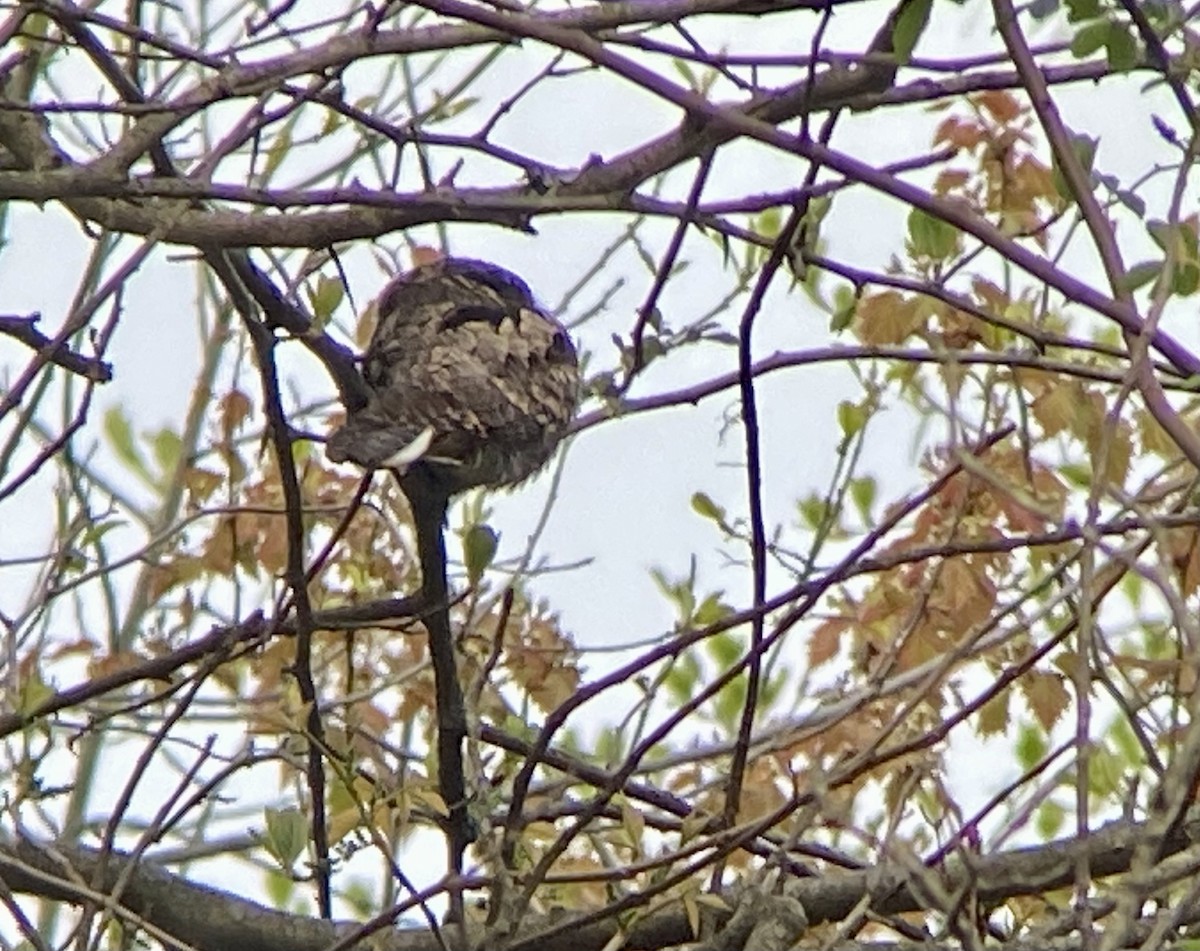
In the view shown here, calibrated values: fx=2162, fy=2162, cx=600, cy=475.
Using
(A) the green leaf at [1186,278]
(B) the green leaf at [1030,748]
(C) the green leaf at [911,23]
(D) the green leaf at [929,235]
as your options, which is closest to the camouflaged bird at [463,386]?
(D) the green leaf at [929,235]

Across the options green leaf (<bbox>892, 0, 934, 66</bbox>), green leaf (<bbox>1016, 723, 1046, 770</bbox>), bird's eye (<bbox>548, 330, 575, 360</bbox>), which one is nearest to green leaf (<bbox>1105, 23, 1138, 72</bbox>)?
green leaf (<bbox>892, 0, 934, 66</bbox>)

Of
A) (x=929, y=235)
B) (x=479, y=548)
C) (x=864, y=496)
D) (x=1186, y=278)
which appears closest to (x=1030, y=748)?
(x=864, y=496)

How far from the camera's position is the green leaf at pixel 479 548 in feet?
9.66

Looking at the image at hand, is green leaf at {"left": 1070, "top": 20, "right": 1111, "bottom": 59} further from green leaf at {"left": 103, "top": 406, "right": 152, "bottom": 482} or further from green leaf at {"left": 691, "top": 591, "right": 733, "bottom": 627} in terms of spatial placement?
green leaf at {"left": 103, "top": 406, "right": 152, "bottom": 482}

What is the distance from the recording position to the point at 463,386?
3.15m

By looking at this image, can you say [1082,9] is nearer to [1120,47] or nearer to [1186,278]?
[1120,47]

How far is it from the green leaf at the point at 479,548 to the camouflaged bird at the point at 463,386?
10cm

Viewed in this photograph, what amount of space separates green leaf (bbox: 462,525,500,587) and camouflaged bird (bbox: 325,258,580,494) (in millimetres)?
101

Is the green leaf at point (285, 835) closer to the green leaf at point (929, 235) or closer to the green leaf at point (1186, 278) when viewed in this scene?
the green leaf at point (929, 235)

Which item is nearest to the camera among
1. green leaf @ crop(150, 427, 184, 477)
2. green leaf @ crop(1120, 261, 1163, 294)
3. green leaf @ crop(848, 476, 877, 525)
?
green leaf @ crop(1120, 261, 1163, 294)

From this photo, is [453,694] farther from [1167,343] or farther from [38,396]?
[38,396]

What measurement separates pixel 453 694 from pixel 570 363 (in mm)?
663

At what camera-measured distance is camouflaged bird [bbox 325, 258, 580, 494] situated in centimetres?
293

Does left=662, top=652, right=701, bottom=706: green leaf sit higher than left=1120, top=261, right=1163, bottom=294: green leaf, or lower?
higher
